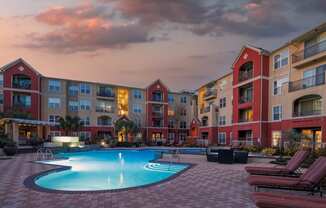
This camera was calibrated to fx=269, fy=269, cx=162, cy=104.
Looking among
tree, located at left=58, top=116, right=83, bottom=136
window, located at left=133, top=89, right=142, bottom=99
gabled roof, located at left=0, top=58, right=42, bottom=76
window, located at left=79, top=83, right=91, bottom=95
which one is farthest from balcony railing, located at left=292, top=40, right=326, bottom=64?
gabled roof, located at left=0, top=58, right=42, bottom=76

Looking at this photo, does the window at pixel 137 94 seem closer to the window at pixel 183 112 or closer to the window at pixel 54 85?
the window at pixel 183 112

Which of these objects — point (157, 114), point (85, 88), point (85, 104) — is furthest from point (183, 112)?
point (85, 88)

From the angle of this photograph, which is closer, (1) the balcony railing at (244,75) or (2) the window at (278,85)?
(2) the window at (278,85)

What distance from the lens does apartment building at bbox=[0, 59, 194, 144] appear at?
36.5 metres

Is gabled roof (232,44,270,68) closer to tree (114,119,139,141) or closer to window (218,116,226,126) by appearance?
window (218,116,226,126)

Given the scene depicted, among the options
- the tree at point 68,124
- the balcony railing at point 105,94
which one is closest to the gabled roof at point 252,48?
the balcony railing at point 105,94

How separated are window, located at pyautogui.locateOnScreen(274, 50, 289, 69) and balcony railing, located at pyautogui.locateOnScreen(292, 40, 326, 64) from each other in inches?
40.9

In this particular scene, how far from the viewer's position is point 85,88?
43.5m

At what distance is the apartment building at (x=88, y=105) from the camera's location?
3653 centimetres

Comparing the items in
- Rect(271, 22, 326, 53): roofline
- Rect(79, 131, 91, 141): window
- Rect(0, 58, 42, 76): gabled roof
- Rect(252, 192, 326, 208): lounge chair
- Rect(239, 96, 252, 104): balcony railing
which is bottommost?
Rect(79, 131, 91, 141): window

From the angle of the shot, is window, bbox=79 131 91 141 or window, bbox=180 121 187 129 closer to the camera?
window, bbox=79 131 91 141

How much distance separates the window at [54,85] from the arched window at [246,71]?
87.4ft

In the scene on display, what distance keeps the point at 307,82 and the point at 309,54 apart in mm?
2475

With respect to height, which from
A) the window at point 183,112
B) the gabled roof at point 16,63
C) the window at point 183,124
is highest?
the gabled roof at point 16,63
